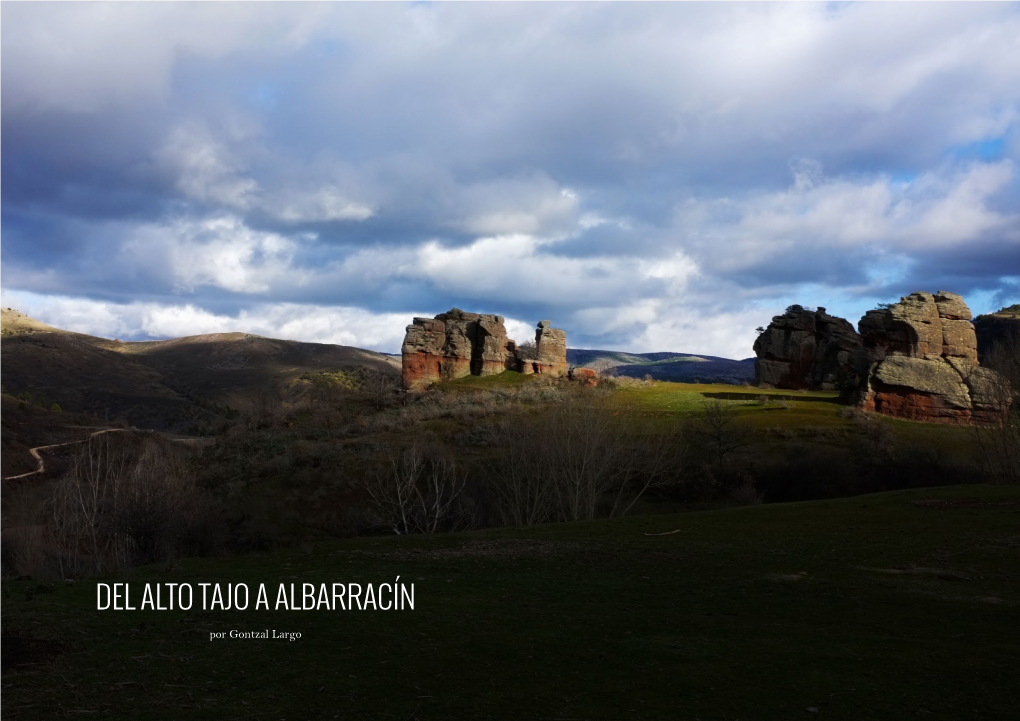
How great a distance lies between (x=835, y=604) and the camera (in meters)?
12.0

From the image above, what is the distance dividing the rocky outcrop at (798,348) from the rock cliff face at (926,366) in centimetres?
1148

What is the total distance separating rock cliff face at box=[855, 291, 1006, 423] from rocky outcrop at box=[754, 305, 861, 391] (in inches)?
452

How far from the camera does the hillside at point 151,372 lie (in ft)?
300

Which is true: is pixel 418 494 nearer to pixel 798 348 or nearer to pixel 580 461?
pixel 580 461

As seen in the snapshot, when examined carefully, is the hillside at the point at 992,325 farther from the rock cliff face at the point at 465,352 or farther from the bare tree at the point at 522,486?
the bare tree at the point at 522,486

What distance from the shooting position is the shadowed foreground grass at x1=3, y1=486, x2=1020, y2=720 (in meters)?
7.50

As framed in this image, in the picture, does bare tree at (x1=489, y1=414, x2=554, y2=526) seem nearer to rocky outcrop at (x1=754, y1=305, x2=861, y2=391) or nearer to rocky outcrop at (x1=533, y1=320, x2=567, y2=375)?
rocky outcrop at (x1=533, y1=320, x2=567, y2=375)

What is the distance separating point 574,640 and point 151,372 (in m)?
120

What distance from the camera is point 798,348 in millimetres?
68500

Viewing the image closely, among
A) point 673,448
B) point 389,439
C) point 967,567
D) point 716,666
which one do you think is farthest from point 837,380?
point 716,666

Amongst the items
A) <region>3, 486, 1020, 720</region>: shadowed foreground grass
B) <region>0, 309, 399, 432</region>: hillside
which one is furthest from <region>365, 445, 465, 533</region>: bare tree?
<region>0, 309, 399, 432</region>: hillside

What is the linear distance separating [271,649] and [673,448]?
33391mm

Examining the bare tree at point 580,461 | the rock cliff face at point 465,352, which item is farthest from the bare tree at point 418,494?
the rock cliff face at point 465,352

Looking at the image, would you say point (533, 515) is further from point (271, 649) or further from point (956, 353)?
point (956, 353)
